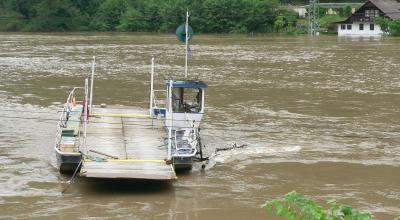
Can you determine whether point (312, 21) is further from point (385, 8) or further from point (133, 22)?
point (133, 22)

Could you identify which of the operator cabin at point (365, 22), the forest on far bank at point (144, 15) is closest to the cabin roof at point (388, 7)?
the operator cabin at point (365, 22)

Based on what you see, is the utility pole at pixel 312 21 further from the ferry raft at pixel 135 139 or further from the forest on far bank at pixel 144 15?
the ferry raft at pixel 135 139

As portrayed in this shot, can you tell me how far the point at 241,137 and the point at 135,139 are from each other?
4808 millimetres

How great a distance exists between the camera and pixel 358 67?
41.6 m

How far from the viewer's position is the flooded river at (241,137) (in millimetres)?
14742

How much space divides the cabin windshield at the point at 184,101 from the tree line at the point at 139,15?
71064 millimetres

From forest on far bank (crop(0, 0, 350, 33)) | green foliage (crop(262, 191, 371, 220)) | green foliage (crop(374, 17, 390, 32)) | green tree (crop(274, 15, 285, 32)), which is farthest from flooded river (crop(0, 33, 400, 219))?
forest on far bank (crop(0, 0, 350, 33))

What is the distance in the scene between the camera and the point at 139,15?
327 feet

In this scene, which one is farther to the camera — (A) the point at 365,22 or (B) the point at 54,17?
(B) the point at 54,17

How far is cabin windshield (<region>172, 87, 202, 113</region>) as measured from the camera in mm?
19391

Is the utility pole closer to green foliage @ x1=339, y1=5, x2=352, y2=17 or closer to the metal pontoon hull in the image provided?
green foliage @ x1=339, y1=5, x2=352, y2=17

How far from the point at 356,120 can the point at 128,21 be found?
78276 millimetres

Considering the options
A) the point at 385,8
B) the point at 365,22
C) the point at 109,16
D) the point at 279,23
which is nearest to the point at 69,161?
the point at 365,22

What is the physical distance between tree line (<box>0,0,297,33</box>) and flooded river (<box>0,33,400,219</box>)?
1828 inches
